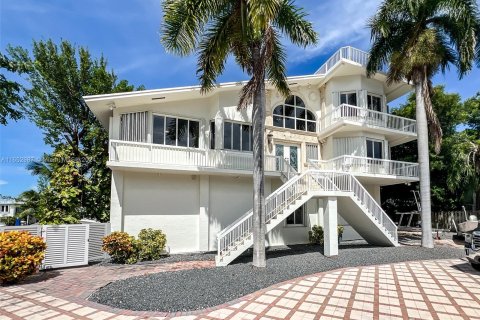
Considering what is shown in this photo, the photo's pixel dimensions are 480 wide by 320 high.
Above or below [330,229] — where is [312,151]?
above

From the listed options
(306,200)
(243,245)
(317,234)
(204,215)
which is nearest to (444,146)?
(317,234)

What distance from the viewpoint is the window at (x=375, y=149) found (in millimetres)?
17641

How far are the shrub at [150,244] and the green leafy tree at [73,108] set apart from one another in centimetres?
567

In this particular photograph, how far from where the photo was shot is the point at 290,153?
17.2 m

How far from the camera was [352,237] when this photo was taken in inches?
693

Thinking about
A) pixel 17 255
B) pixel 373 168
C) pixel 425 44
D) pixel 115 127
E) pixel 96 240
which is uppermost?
pixel 425 44

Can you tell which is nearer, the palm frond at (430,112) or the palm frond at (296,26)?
the palm frond at (296,26)

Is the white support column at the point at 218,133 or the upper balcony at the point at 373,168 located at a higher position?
the white support column at the point at 218,133

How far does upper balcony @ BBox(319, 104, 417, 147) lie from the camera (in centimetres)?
1654

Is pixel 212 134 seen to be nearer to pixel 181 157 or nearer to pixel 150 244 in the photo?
pixel 181 157

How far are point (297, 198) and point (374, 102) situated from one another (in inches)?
432

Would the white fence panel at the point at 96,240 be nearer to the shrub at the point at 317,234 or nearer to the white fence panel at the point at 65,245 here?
the white fence panel at the point at 65,245

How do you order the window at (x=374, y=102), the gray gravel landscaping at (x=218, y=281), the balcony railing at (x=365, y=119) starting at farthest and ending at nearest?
the window at (x=374, y=102) < the balcony railing at (x=365, y=119) < the gray gravel landscaping at (x=218, y=281)

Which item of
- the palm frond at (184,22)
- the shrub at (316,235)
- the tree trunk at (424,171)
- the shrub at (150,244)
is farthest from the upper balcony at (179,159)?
the tree trunk at (424,171)
